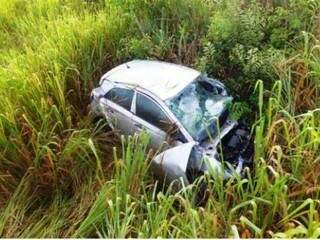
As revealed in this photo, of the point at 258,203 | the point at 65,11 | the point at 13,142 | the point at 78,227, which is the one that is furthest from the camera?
the point at 65,11

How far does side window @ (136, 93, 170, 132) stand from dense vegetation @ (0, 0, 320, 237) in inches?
16.2

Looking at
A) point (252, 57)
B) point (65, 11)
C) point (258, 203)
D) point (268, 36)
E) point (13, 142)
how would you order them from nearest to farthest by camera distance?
point (258, 203) < point (13, 142) < point (252, 57) < point (268, 36) < point (65, 11)

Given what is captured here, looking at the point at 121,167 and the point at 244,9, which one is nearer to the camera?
the point at 121,167

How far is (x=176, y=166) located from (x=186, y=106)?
805 millimetres

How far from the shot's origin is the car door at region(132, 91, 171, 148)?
555 centimetres

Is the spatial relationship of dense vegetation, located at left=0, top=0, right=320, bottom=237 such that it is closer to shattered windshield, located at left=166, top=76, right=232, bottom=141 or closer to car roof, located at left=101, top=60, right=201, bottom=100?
shattered windshield, located at left=166, top=76, right=232, bottom=141

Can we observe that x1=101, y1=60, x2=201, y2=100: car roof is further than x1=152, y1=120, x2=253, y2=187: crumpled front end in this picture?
Yes

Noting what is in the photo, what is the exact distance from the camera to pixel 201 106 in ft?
18.7

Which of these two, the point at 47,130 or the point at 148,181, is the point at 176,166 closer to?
the point at 148,181

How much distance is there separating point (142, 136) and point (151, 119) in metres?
0.70

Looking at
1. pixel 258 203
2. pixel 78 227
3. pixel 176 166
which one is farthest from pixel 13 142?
pixel 258 203

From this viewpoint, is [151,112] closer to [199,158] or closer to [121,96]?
[121,96]

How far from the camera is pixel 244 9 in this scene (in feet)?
21.9

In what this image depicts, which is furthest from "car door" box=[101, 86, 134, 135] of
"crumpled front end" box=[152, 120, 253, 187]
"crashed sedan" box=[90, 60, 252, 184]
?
"crumpled front end" box=[152, 120, 253, 187]
